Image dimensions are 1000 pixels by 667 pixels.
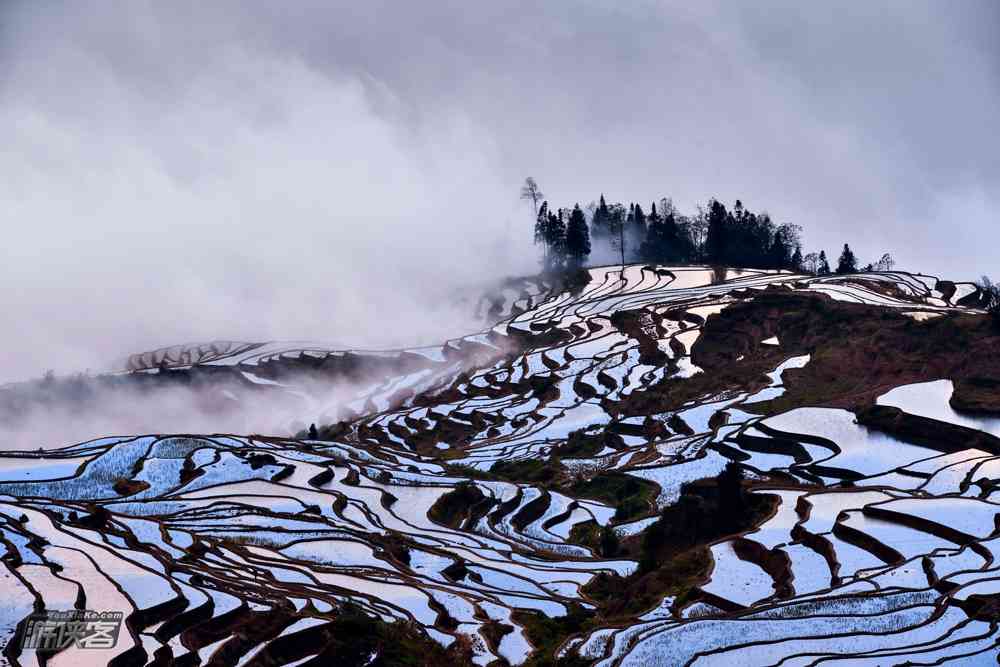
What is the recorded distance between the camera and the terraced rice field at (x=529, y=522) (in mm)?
28031

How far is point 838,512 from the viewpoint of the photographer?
3941cm

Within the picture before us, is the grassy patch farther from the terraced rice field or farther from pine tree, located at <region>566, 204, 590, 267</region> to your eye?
pine tree, located at <region>566, 204, 590, 267</region>

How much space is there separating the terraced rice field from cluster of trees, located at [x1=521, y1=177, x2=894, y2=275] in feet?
82.2

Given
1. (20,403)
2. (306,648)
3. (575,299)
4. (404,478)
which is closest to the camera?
(306,648)

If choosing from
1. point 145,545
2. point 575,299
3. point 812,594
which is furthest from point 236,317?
point 812,594

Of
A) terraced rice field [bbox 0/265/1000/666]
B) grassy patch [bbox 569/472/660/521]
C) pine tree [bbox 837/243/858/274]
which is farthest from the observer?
pine tree [bbox 837/243/858/274]

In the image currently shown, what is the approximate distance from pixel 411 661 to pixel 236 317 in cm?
8265

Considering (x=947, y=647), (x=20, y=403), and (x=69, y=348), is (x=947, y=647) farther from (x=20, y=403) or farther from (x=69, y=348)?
(x=69, y=348)

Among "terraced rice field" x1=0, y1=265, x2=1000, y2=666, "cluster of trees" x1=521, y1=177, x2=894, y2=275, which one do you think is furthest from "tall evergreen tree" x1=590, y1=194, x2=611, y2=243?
"terraced rice field" x1=0, y1=265, x2=1000, y2=666

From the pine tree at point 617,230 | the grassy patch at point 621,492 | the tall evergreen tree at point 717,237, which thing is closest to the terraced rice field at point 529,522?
the grassy patch at point 621,492

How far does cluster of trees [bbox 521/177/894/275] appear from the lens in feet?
342

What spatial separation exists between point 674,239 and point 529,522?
67.2 meters

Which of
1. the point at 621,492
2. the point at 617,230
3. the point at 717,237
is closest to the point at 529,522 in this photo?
the point at 621,492

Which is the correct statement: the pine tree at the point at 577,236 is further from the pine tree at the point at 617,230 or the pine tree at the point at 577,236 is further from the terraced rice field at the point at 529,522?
the terraced rice field at the point at 529,522
